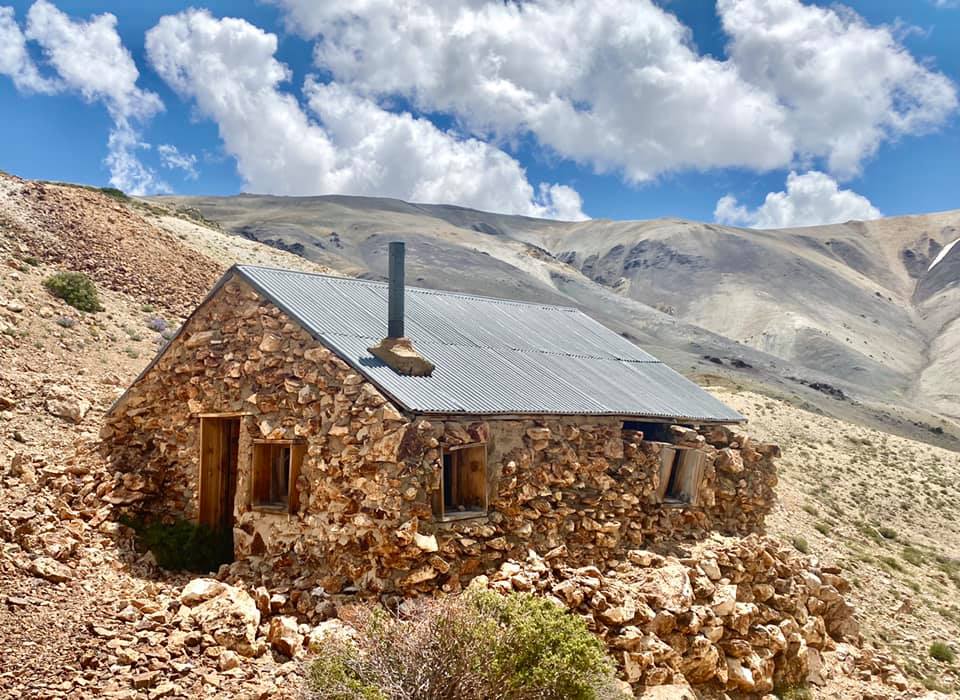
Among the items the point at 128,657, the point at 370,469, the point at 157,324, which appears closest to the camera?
the point at 128,657

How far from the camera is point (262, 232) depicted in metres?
94.0

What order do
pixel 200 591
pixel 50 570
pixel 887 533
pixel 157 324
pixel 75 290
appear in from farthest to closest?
pixel 887 533 < pixel 157 324 < pixel 75 290 < pixel 50 570 < pixel 200 591

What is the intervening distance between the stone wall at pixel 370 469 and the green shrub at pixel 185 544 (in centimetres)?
40

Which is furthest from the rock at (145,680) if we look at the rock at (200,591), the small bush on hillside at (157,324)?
the small bush on hillside at (157,324)

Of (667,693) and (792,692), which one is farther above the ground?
(667,693)

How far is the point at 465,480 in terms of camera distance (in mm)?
11734

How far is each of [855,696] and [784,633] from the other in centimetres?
147

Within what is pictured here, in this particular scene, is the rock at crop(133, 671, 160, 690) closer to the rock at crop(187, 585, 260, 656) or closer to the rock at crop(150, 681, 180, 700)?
the rock at crop(150, 681, 180, 700)

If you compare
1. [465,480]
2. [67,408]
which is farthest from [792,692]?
[67,408]

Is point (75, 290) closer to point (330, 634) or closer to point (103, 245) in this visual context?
point (103, 245)

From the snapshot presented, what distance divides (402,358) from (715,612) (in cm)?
576

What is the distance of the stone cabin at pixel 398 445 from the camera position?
10711mm

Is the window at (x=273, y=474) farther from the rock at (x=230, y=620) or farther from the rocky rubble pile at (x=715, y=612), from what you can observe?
the rocky rubble pile at (x=715, y=612)

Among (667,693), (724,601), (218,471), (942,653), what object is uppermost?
(218,471)
